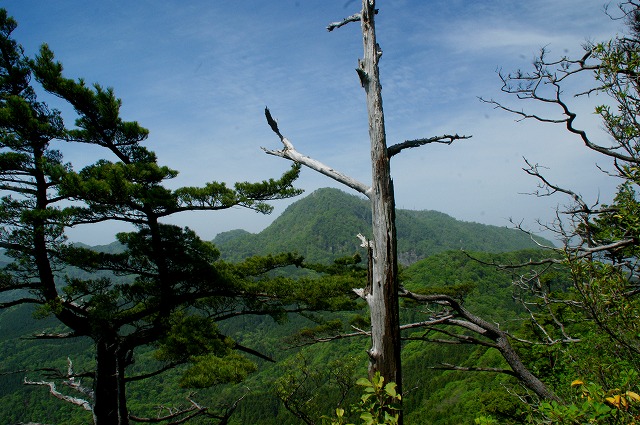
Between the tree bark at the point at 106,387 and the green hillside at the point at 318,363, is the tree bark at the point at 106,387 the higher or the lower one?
the higher one

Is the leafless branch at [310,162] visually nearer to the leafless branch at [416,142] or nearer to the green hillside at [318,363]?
the leafless branch at [416,142]

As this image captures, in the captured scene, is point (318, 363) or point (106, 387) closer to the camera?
point (106, 387)

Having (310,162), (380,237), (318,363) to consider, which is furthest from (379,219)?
(318,363)

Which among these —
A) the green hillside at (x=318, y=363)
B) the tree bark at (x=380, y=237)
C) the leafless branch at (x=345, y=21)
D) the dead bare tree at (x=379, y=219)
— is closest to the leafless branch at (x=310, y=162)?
the dead bare tree at (x=379, y=219)

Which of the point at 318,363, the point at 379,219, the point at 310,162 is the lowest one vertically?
the point at 318,363

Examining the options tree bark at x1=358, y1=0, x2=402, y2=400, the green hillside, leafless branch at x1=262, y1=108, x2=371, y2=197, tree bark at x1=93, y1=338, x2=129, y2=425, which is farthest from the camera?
the green hillside

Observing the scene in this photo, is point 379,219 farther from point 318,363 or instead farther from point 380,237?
point 318,363

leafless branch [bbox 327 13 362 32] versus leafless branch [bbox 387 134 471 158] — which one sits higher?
leafless branch [bbox 327 13 362 32]

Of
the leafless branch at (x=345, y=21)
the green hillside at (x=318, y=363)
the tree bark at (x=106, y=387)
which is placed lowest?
the green hillside at (x=318, y=363)

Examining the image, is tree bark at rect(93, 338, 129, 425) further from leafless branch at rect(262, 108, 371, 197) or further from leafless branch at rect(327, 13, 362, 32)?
leafless branch at rect(327, 13, 362, 32)

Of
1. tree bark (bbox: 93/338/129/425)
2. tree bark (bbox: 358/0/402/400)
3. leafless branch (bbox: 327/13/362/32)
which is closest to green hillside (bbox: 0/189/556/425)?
tree bark (bbox: 358/0/402/400)

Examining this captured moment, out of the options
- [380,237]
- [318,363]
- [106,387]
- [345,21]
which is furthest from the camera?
[318,363]

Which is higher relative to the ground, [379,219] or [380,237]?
[379,219]

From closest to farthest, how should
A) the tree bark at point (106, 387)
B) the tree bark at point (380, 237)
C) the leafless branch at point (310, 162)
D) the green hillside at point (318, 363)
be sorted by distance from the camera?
1. the tree bark at point (380, 237)
2. the leafless branch at point (310, 162)
3. the tree bark at point (106, 387)
4. the green hillside at point (318, 363)
